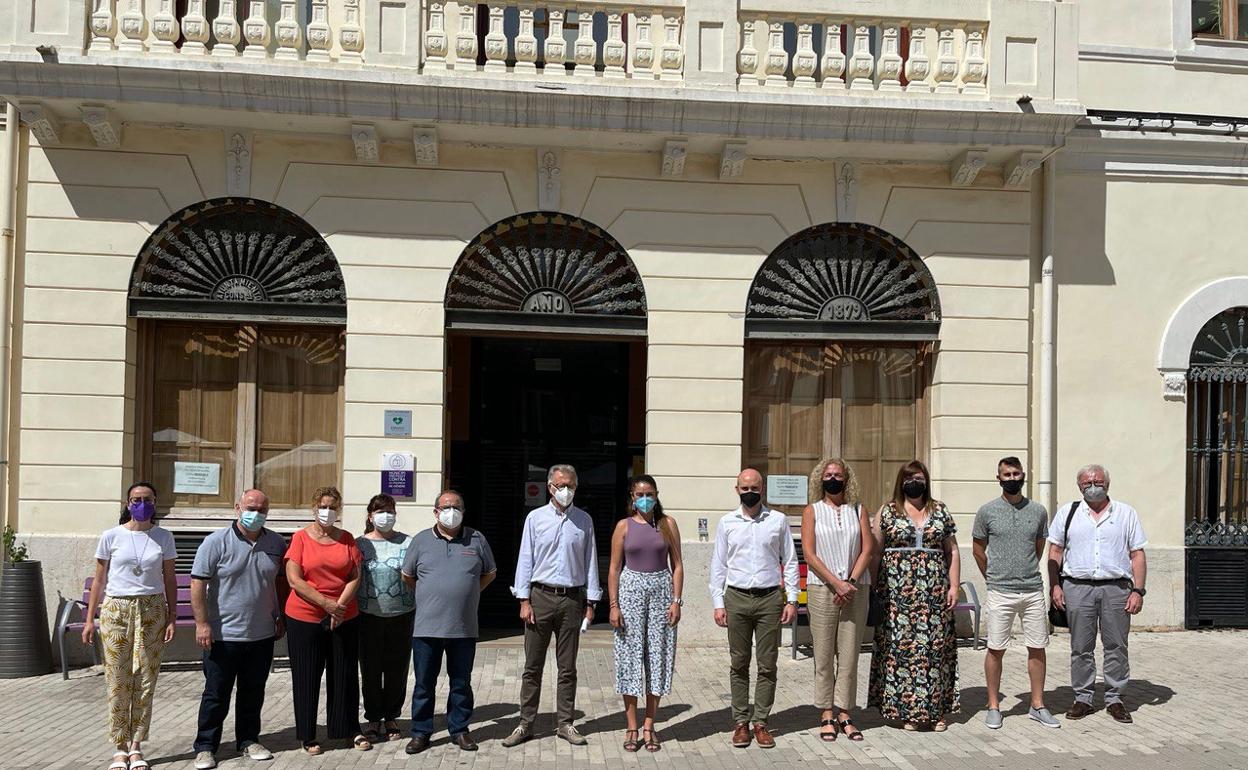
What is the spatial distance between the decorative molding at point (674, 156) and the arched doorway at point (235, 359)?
3.23 metres

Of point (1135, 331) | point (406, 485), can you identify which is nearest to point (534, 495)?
point (406, 485)

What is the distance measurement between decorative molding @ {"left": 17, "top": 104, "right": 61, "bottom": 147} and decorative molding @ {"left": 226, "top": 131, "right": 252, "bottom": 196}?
4.78 feet

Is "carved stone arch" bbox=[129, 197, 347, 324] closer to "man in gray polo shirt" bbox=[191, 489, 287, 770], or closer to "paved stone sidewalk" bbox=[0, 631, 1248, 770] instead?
"paved stone sidewalk" bbox=[0, 631, 1248, 770]

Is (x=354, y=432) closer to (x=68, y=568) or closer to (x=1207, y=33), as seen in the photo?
(x=68, y=568)

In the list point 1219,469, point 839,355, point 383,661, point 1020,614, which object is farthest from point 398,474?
point 1219,469

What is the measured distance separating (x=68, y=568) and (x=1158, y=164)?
36.3 feet

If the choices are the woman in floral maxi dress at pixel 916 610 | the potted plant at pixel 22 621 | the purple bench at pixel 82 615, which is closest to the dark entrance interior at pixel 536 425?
the purple bench at pixel 82 615

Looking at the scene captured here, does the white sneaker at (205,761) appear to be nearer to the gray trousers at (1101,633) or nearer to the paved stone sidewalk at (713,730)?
the paved stone sidewalk at (713,730)

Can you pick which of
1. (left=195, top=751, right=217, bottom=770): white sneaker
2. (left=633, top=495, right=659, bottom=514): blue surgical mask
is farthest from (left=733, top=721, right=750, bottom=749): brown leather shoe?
(left=195, top=751, right=217, bottom=770): white sneaker

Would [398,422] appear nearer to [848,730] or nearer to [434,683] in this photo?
[434,683]

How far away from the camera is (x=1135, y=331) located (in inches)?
452

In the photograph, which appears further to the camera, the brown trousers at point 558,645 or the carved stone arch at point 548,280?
the carved stone arch at point 548,280

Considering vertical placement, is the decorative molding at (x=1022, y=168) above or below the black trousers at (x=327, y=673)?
above

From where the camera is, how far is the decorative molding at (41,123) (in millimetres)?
9836
